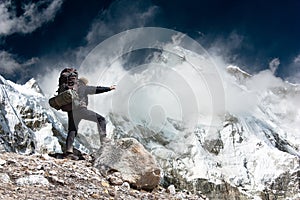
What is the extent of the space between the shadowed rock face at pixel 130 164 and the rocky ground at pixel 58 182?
0.25m

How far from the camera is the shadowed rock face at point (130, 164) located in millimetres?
11992

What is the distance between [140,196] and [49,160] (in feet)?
9.32

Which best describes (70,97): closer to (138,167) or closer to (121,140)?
(121,140)

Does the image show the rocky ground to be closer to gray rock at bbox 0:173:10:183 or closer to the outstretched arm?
gray rock at bbox 0:173:10:183

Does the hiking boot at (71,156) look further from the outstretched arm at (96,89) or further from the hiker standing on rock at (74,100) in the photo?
the outstretched arm at (96,89)

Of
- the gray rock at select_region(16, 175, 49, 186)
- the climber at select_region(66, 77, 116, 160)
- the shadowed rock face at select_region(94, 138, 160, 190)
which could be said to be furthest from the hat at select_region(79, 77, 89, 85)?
the gray rock at select_region(16, 175, 49, 186)

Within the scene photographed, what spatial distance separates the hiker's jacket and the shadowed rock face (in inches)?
63.3

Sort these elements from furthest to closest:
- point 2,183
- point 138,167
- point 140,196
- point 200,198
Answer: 1. point 200,198
2. point 138,167
3. point 140,196
4. point 2,183

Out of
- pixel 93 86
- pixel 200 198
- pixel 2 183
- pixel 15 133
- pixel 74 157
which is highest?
pixel 15 133

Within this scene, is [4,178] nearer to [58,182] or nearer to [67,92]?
[58,182]

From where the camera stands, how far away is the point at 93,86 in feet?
44.4

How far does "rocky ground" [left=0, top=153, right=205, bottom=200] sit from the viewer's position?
368 inches

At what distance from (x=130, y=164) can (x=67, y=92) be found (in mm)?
2808

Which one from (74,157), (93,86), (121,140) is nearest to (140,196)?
(121,140)
